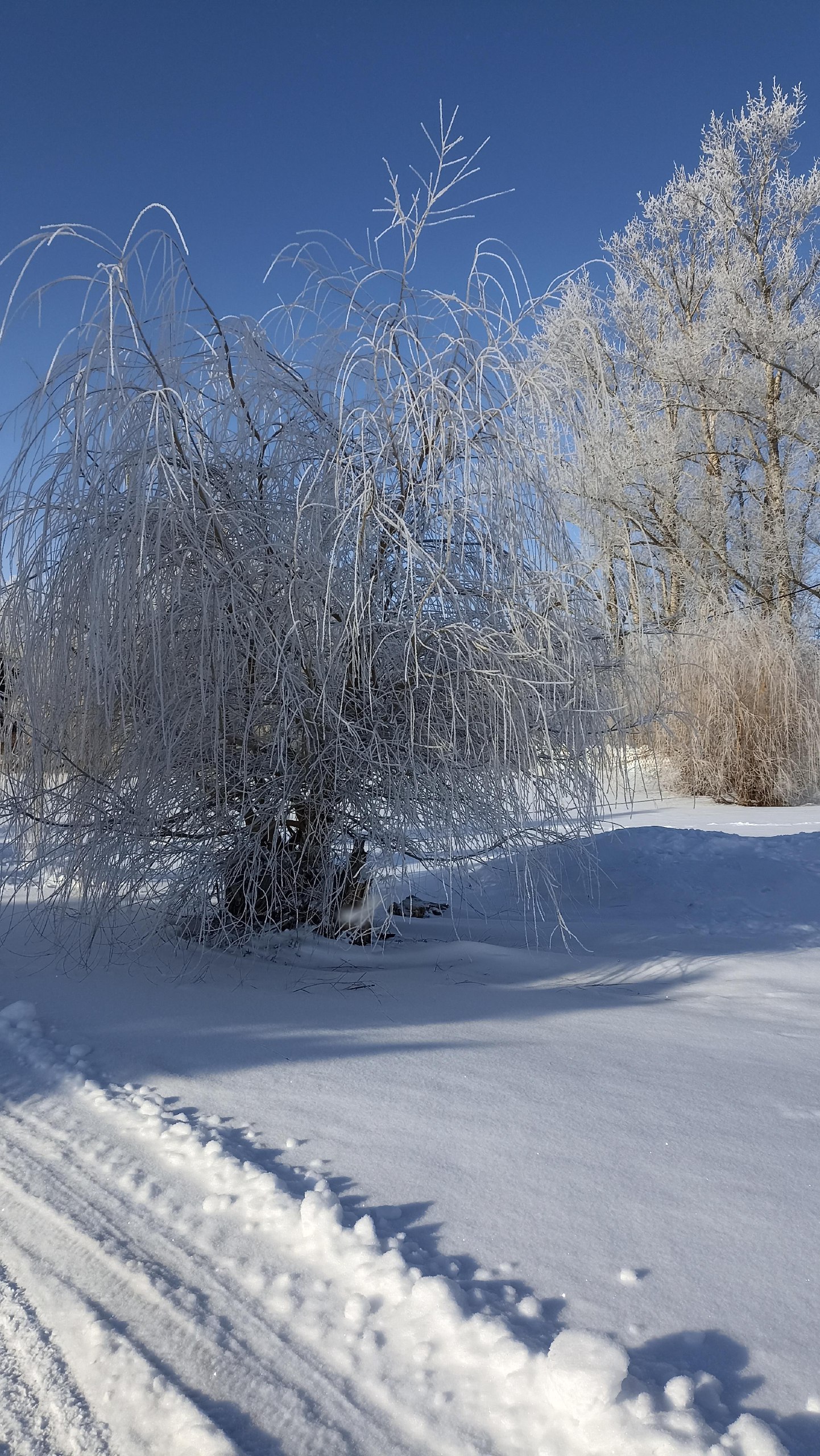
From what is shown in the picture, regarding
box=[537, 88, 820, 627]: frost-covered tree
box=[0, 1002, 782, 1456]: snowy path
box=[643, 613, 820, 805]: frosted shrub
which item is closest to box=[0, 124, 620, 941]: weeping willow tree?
box=[0, 1002, 782, 1456]: snowy path

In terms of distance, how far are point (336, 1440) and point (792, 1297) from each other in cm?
63

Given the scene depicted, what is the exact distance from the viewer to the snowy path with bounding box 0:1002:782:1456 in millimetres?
1027

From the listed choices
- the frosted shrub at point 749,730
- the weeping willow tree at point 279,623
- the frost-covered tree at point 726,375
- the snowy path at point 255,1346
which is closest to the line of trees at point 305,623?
the weeping willow tree at point 279,623

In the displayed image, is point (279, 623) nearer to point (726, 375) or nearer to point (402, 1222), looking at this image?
point (402, 1222)

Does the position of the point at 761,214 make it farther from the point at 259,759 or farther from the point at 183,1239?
the point at 183,1239

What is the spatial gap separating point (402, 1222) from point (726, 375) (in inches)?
561

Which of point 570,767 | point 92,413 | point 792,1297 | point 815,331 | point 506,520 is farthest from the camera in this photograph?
point 815,331

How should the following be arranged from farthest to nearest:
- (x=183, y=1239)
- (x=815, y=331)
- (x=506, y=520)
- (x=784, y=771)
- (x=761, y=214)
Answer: (x=761, y=214) → (x=815, y=331) → (x=784, y=771) → (x=506, y=520) → (x=183, y=1239)

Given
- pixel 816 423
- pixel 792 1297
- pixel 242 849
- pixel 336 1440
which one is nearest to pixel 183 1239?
pixel 336 1440

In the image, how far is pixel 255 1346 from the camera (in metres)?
1.18

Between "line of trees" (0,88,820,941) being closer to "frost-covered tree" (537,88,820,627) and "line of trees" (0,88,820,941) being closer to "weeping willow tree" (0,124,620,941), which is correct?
"weeping willow tree" (0,124,620,941)

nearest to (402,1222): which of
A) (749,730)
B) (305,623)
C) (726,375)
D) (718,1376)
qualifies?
(718,1376)

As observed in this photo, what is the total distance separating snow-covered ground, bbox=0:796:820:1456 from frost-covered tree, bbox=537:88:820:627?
956 cm

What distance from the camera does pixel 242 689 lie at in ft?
9.75
